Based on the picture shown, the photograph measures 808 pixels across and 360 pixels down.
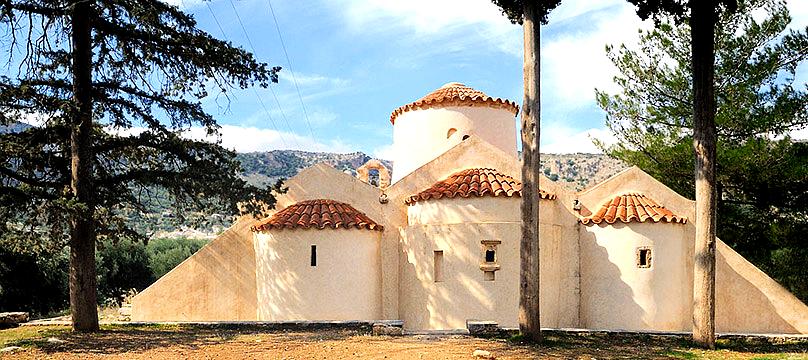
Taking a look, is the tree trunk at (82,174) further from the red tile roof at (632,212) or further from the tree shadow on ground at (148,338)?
the red tile roof at (632,212)

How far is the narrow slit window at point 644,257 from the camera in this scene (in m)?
16.1

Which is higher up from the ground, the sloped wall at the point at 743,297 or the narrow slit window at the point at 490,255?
the narrow slit window at the point at 490,255

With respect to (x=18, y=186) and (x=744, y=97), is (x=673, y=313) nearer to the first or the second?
(x=744, y=97)

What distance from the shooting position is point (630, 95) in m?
22.9

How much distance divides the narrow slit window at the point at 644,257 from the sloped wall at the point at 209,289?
9.39m

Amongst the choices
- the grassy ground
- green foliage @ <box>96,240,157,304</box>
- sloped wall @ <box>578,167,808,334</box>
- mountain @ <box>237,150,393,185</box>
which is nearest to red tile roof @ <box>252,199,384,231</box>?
the grassy ground

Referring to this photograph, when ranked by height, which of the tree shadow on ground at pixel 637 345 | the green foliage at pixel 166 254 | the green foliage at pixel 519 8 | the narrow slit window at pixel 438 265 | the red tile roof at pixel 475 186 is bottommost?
the tree shadow on ground at pixel 637 345

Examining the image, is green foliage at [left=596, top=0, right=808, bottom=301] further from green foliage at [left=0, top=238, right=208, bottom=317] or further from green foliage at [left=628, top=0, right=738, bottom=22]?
green foliage at [left=0, top=238, right=208, bottom=317]

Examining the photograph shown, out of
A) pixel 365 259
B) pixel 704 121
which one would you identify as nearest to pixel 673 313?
pixel 704 121

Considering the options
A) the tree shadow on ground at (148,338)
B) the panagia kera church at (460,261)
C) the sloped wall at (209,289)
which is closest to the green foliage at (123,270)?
the sloped wall at (209,289)

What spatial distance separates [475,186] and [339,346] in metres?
5.65

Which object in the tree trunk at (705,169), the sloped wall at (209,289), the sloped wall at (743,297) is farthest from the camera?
the sloped wall at (209,289)

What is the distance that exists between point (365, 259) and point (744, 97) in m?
12.8

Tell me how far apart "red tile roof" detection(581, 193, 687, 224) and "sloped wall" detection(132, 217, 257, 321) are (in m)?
8.57
